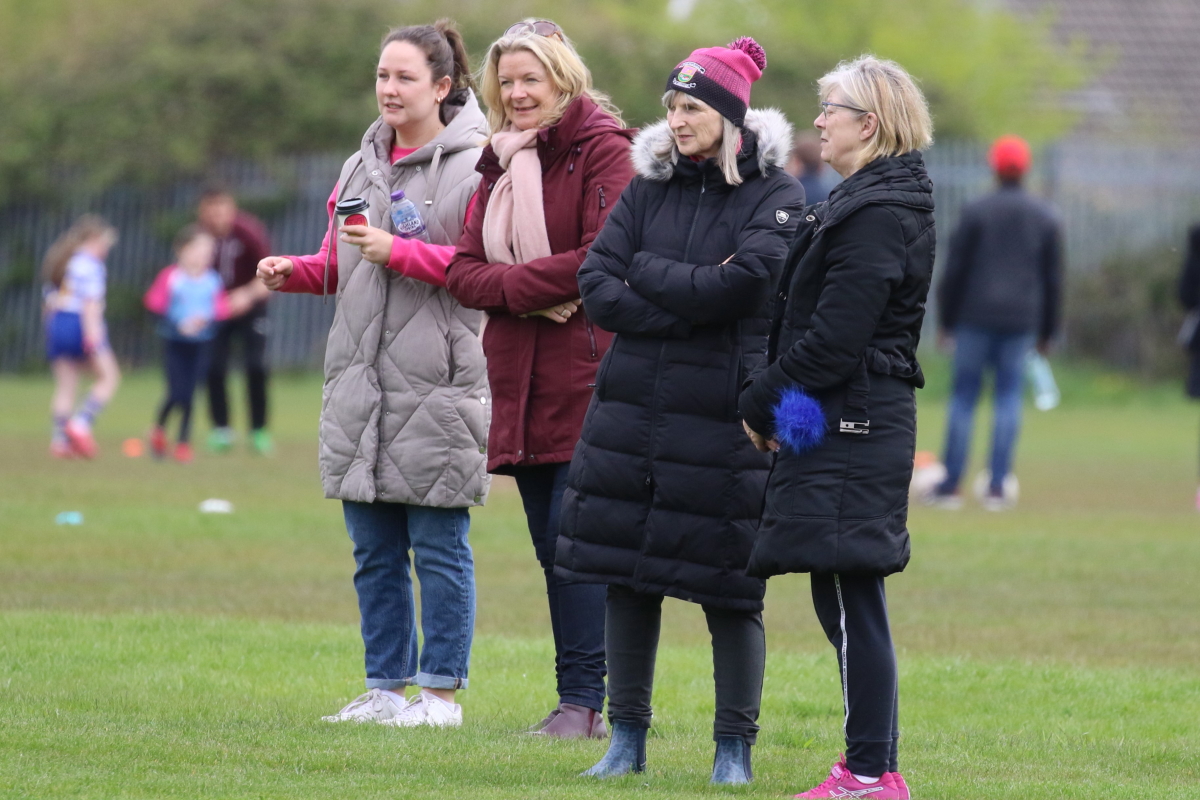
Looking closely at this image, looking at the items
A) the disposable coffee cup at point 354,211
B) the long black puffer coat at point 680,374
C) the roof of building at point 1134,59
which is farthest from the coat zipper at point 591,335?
the roof of building at point 1134,59

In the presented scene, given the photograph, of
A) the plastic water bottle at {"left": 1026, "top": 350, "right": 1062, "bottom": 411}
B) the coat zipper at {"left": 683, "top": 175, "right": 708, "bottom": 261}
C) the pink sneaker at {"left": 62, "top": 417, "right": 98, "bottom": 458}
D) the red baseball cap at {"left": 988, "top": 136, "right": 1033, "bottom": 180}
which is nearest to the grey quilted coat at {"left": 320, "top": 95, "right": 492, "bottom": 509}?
the coat zipper at {"left": 683, "top": 175, "right": 708, "bottom": 261}

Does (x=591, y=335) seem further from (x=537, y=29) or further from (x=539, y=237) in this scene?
(x=537, y=29)

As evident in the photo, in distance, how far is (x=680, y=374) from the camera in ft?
15.6

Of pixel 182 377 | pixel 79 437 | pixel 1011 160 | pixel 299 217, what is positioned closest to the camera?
pixel 1011 160

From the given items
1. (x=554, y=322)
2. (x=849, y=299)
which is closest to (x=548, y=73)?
(x=554, y=322)

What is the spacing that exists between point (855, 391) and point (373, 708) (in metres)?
2.10

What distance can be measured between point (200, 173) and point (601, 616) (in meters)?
20.7

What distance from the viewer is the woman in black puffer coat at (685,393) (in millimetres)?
4715

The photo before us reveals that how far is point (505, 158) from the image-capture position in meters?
5.50

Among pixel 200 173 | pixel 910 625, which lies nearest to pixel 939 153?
pixel 200 173

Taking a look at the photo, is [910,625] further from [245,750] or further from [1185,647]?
[245,750]

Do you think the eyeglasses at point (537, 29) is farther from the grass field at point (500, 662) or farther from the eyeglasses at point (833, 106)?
the grass field at point (500, 662)

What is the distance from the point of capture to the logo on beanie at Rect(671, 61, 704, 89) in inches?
189

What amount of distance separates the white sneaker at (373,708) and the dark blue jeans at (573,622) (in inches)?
21.0
